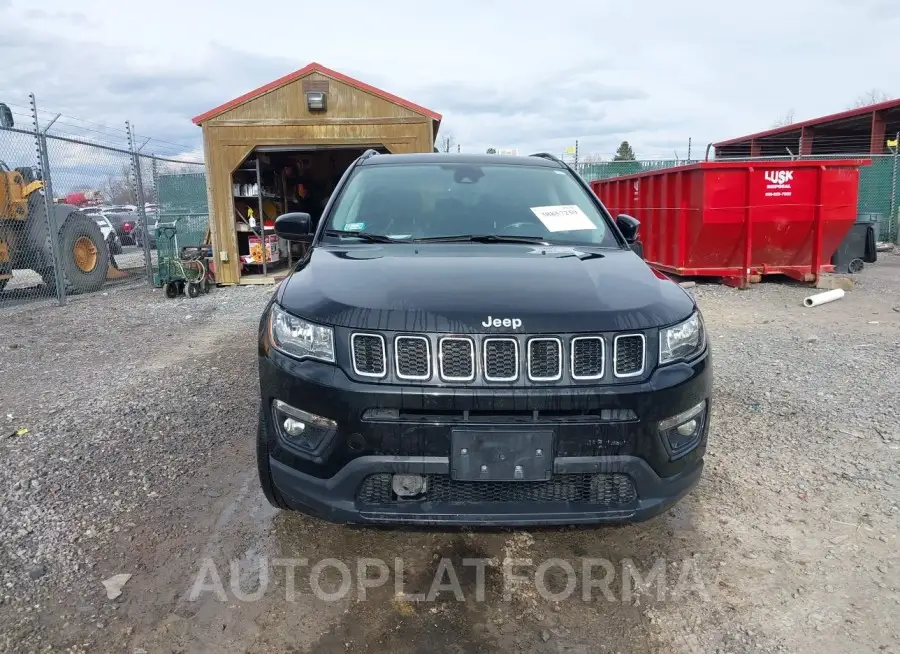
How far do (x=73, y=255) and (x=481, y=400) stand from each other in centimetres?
1117

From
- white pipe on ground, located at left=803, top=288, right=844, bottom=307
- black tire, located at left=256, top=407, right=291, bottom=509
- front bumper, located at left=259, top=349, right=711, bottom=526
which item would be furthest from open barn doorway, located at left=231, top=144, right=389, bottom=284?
front bumper, located at left=259, top=349, right=711, bottom=526

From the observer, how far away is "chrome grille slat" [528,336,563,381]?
2.27 m

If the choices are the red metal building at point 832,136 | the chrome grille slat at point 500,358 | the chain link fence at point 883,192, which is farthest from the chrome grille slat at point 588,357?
the red metal building at point 832,136

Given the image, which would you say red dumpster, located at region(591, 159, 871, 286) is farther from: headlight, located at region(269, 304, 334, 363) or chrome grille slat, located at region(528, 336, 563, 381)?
headlight, located at region(269, 304, 334, 363)

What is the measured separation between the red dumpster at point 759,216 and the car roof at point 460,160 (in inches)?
247

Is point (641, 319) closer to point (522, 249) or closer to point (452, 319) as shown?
point (452, 319)

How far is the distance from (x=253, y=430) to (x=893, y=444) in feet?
13.2

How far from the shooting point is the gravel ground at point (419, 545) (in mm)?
2357

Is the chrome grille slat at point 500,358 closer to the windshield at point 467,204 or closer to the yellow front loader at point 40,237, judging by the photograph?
the windshield at point 467,204

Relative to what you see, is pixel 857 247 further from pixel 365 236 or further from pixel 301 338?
pixel 301 338

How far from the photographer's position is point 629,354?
92.3 inches

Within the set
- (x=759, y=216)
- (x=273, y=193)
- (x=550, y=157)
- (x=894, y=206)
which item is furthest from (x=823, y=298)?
(x=894, y=206)

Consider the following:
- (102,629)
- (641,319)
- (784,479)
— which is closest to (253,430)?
(102,629)

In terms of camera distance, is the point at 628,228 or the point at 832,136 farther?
the point at 832,136
